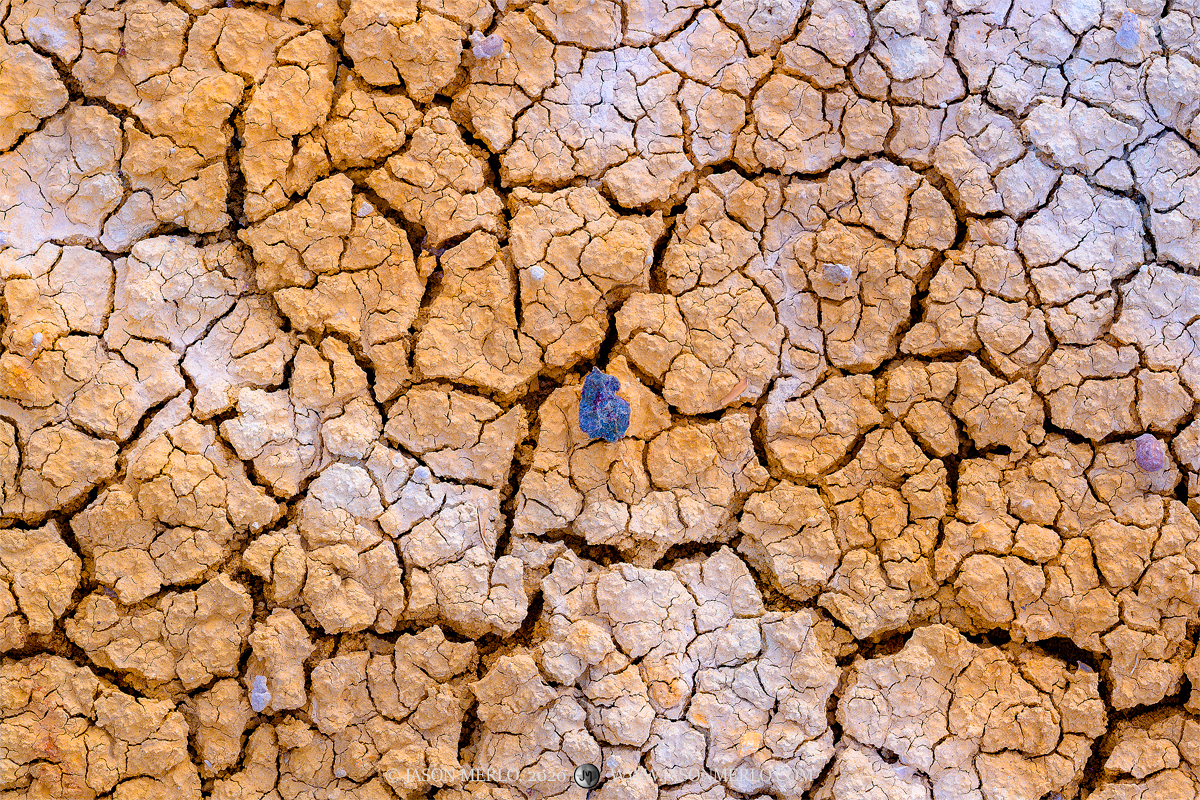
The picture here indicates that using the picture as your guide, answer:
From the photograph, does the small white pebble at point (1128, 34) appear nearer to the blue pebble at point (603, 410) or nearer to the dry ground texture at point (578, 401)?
the dry ground texture at point (578, 401)

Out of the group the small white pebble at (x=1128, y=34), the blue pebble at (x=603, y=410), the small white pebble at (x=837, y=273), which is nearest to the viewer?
the blue pebble at (x=603, y=410)

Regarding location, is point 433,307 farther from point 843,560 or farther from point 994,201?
point 994,201

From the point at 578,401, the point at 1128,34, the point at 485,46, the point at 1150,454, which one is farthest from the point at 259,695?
the point at 1128,34

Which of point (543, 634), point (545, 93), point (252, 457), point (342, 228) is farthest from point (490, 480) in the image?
point (545, 93)

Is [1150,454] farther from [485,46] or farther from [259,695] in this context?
[259,695]

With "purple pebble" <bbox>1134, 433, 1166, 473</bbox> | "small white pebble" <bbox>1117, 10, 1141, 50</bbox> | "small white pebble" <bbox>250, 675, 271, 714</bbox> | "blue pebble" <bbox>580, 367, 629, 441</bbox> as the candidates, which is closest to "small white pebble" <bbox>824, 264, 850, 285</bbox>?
"blue pebble" <bbox>580, 367, 629, 441</bbox>

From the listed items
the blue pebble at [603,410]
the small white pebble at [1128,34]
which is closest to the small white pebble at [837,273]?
the blue pebble at [603,410]
